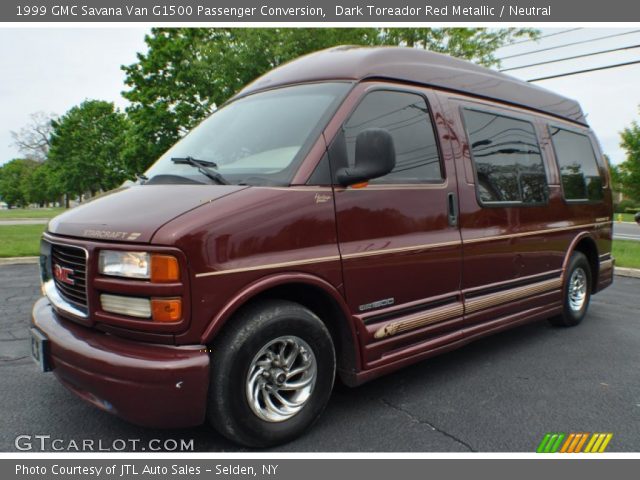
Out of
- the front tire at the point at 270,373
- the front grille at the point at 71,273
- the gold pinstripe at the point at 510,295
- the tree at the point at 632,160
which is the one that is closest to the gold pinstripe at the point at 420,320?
the gold pinstripe at the point at 510,295

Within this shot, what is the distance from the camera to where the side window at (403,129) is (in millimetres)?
3078

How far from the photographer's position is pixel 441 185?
346 cm

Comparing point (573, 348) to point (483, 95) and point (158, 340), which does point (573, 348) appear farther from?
point (158, 340)

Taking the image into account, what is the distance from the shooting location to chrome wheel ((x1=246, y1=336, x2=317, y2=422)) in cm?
255

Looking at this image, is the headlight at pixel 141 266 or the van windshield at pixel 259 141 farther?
the van windshield at pixel 259 141

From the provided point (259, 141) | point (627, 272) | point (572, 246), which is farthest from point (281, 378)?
point (627, 272)

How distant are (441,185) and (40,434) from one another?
2.96 m

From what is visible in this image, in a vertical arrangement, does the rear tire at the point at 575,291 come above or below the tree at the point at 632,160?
below

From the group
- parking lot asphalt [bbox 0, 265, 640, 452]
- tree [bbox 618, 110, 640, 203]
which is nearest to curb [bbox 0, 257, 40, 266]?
parking lot asphalt [bbox 0, 265, 640, 452]

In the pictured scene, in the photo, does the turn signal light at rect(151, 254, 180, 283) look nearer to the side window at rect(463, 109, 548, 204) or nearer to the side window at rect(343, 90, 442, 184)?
the side window at rect(343, 90, 442, 184)

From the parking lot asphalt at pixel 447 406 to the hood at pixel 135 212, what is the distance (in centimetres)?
116

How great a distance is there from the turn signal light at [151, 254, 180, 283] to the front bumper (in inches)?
13.2

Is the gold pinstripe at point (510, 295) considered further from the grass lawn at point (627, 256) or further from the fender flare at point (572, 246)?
the grass lawn at point (627, 256)

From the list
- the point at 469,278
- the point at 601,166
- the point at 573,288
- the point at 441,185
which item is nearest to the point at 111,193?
the point at 441,185
